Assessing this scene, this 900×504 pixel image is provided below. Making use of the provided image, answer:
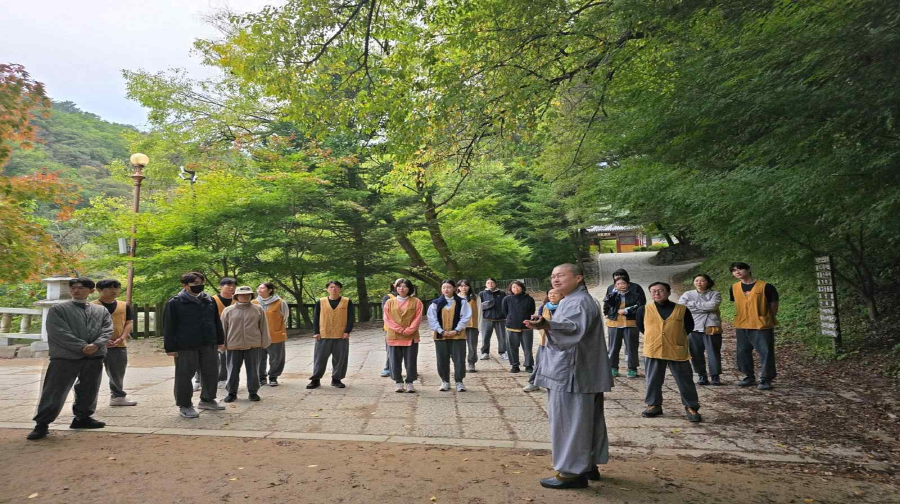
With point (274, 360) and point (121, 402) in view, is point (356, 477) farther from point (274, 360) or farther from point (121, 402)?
point (274, 360)

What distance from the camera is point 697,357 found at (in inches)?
280

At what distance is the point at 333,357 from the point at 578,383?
4.64 meters

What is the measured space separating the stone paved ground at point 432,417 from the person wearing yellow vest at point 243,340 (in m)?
0.26

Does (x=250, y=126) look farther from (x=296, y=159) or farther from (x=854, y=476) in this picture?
(x=854, y=476)

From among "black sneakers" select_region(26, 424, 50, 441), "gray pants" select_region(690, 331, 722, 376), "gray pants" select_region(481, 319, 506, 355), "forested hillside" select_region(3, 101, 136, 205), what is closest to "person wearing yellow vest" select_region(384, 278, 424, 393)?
"gray pants" select_region(481, 319, 506, 355)

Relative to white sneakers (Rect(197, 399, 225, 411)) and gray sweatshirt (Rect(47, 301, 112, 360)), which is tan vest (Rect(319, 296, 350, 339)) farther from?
gray sweatshirt (Rect(47, 301, 112, 360))

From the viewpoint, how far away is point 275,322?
7.66 m

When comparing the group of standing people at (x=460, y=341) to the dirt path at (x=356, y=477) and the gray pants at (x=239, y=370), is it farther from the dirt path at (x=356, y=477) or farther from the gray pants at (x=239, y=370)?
the dirt path at (x=356, y=477)

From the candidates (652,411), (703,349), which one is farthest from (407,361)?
(703,349)

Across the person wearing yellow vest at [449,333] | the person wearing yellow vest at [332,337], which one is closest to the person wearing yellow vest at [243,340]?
the person wearing yellow vest at [332,337]

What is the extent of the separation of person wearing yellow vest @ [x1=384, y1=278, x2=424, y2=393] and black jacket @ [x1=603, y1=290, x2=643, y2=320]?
9.76 feet

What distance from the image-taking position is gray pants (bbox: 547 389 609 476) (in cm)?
360

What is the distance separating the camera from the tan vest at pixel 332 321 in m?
7.41

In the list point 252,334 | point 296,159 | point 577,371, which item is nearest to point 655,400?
point 577,371
